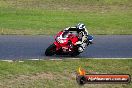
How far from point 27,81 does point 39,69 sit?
152cm

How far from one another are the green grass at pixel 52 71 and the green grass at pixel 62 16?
7389mm

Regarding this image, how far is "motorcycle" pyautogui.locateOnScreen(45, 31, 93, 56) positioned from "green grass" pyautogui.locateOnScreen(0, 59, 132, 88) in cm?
79

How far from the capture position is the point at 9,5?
114 ft

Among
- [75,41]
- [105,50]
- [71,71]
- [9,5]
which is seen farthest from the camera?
[9,5]

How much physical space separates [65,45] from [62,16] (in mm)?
13793

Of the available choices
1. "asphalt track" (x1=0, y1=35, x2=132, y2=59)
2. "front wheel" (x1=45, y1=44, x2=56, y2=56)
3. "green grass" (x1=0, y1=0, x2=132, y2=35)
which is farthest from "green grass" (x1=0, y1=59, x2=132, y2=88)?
"green grass" (x1=0, y1=0, x2=132, y2=35)

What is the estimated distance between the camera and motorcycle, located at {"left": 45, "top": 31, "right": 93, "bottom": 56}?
1568 cm

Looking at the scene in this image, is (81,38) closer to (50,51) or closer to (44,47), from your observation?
(50,51)

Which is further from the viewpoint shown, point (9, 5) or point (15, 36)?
point (9, 5)

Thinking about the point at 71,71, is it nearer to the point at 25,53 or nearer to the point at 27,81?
the point at 27,81

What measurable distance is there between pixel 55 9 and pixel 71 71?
20.5 metres

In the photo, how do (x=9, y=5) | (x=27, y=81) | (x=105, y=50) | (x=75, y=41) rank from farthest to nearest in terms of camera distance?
(x=9, y=5) → (x=105, y=50) → (x=75, y=41) → (x=27, y=81)

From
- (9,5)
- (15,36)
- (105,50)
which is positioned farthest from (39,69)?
(9,5)

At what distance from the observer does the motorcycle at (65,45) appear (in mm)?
15680
